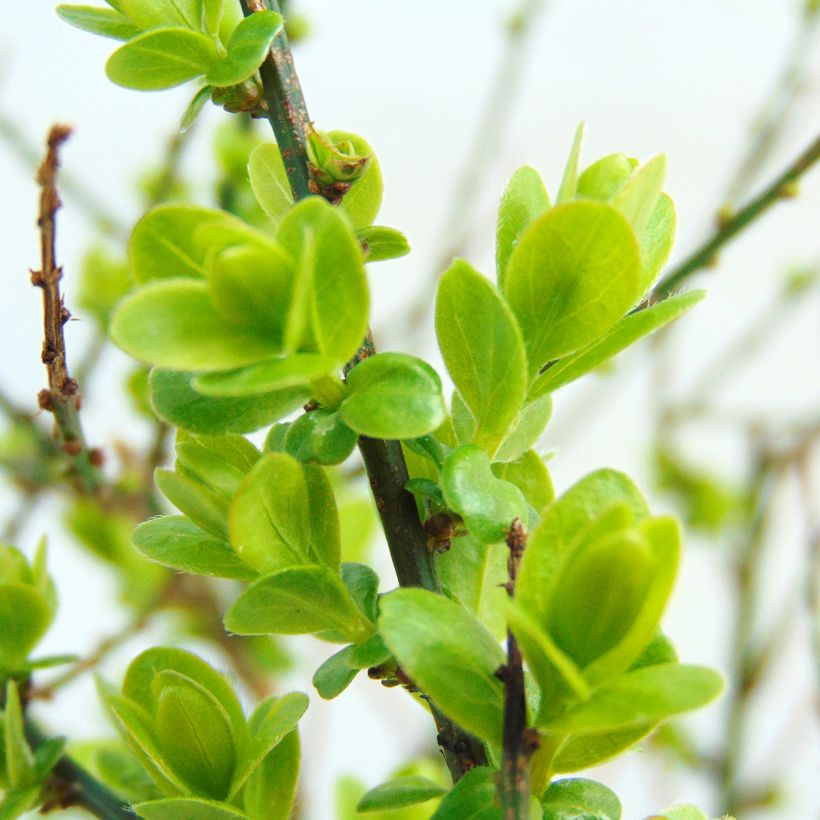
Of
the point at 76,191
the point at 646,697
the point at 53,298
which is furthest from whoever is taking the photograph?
the point at 76,191

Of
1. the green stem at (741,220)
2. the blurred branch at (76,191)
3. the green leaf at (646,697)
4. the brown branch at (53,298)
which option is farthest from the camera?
the blurred branch at (76,191)

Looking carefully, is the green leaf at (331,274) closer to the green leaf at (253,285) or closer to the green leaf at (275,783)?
the green leaf at (253,285)

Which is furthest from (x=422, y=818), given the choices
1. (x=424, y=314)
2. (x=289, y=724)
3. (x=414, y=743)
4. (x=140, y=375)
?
(x=414, y=743)

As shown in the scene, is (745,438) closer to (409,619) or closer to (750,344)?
(750,344)

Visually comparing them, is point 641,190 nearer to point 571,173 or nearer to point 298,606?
point 571,173

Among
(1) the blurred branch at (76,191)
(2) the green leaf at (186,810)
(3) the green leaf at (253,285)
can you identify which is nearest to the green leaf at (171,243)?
(3) the green leaf at (253,285)

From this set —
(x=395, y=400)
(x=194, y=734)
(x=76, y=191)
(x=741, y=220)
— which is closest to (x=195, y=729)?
(x=194, y=734)

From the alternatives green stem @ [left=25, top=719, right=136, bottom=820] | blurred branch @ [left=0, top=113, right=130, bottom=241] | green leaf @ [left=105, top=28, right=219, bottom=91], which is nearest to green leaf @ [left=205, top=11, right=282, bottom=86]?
green leaf @ [left=105, top=28, right=219, bottom=91]
